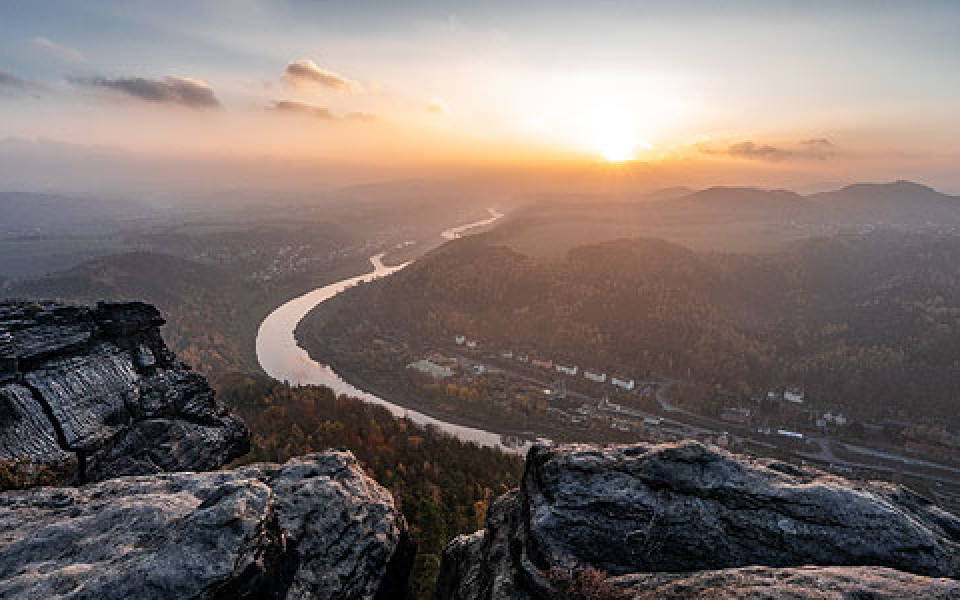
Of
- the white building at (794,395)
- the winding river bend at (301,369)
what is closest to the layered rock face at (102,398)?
the winding river bend at (301,369)

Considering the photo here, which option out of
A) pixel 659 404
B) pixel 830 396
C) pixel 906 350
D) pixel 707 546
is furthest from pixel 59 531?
pixel 906 350

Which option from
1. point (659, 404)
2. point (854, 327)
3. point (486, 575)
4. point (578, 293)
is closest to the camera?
point (486, 575)

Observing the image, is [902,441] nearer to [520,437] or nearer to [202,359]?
[520,437]

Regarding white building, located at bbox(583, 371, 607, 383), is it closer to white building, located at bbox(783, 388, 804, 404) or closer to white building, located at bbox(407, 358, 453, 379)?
white building, located at bbox(407, 358, 453, 379)

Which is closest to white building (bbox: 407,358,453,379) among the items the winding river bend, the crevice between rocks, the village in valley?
the village in valley

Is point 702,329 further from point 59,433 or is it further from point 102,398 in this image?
point 59,433

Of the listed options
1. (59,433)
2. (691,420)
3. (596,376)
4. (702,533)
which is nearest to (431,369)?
(596,376)

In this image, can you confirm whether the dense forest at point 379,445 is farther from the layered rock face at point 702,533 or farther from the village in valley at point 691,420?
the village in valley at point 691,420
